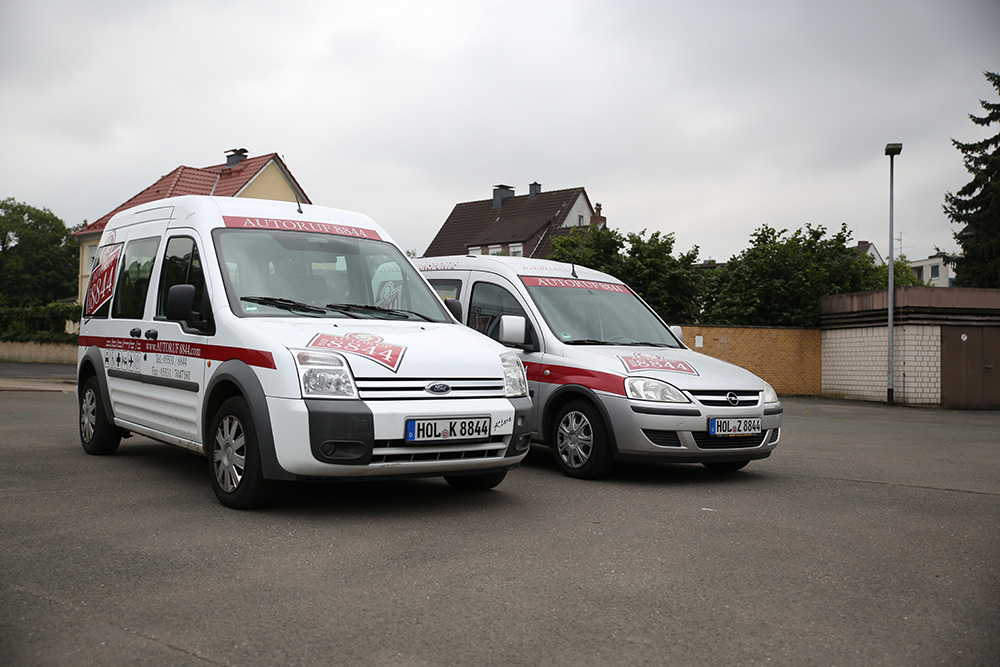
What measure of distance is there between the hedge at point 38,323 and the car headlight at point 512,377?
36494 millimetres

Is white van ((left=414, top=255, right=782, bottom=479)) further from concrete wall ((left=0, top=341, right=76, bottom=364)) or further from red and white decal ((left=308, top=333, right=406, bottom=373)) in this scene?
concrete wall ((left=0, top=341, right=76, bottom=364))

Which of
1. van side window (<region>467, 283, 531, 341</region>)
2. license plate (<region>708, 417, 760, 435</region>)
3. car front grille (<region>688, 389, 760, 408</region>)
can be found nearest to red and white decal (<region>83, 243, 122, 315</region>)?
van side window (<region>467, 283, 531, 341</region>)

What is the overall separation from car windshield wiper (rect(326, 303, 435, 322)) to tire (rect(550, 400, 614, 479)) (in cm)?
175

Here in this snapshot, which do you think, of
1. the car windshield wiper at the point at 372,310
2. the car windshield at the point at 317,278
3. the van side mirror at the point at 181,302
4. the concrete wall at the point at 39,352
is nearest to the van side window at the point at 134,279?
the car windshield at the point at 317,278

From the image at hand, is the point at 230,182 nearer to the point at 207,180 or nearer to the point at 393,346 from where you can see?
the point at 207,180

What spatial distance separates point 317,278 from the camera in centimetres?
712

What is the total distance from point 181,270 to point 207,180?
46.2 metres

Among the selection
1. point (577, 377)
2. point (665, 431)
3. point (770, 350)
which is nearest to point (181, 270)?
point (577, 377)

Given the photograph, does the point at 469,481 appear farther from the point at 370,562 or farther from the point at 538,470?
the point at 370,562

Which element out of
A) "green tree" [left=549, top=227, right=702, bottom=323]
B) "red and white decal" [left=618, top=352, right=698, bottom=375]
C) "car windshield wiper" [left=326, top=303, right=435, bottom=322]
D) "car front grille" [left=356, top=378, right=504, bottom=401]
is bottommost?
"car front grille" [left=356, top=378, right=504, bottom=401]

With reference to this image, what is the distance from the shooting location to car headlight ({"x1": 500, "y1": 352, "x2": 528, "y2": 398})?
259 inches

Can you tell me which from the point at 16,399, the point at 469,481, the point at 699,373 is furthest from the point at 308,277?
the point at 16,399

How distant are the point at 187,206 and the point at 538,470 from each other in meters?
3.78

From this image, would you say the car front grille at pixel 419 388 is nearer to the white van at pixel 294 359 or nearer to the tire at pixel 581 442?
the white van at pixel 294 359
